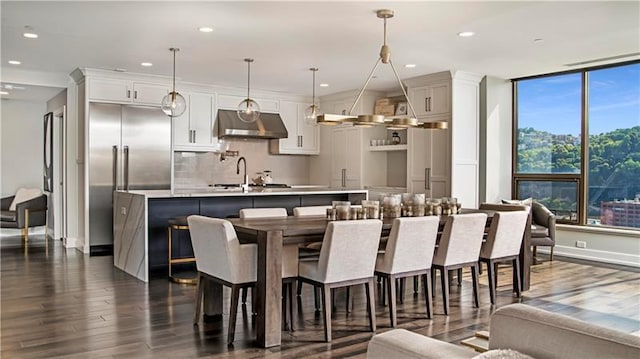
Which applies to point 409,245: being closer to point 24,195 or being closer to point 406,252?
point 406,252

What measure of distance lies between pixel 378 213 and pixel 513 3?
80.1 inches

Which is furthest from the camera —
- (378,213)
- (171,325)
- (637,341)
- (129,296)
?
(129,296)

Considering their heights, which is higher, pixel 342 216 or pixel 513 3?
pixel 513 3

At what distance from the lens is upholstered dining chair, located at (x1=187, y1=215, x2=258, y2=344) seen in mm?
3467

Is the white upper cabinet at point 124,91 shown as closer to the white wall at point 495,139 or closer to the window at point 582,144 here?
the white wall at point 495,139

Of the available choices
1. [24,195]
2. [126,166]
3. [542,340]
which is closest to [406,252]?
[542,340]

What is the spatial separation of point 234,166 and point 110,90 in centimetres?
258

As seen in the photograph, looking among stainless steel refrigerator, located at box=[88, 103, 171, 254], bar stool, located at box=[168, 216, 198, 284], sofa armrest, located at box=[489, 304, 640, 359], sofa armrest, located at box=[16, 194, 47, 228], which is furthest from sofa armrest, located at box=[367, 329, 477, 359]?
sofa armrest, located at box=[16, 194, 47, 228]

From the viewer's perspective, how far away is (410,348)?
1.64 metres

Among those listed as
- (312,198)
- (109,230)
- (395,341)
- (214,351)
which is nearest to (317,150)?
(312,198)

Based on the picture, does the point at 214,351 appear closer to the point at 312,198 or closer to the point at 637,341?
the point at 637,341

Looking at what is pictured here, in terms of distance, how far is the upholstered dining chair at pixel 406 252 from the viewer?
3.88 meters

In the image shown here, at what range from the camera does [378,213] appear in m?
4.17

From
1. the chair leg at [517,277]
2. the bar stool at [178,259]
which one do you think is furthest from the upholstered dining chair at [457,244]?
the bar stool at [178,259]
